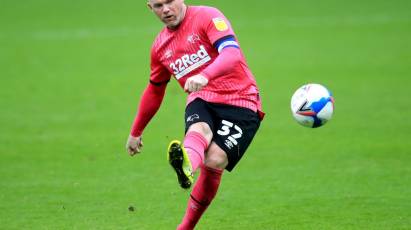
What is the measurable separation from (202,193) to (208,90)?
1.00m

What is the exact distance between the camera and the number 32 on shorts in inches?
289

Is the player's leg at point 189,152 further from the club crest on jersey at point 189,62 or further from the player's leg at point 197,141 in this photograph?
the club crest on jersey at point 189,62

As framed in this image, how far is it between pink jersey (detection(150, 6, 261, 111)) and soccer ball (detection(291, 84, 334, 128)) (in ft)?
1.39

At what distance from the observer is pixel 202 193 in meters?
7.64

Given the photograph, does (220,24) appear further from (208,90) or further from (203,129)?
(203,129)

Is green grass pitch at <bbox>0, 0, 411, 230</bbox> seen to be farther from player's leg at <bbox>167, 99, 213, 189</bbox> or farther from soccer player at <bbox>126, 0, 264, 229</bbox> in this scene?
player's leg at <bbox>167, 99, 213, 189</bbox>

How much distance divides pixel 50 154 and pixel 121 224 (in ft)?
13.2

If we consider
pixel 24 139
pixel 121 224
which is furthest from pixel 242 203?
pixel 24 139

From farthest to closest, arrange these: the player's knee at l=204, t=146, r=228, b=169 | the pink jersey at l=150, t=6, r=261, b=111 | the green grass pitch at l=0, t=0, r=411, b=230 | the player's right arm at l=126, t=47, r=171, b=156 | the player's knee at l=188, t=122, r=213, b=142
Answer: the green grass pitch at l=0, t=0, r=411, b=230 < the player's right arm at l=126, t=47, r=171, b=156 < the pink jersey at l=150, t=6, r=261, b=111 < the player's knee at l=204, t=146, r=228, b=169 < the player's knee at l=188, t=122, r=213, b=142

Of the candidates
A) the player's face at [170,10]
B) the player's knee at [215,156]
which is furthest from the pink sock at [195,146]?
the player's face at [170,10]

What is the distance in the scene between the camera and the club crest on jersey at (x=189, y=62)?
754 centimetres

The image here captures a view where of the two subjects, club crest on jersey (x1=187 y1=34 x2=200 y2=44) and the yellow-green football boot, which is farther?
club crest on jersey (x1=187 y1=34 x2=200 y2=44)

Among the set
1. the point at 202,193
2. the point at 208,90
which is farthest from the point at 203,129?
the point at 202,193

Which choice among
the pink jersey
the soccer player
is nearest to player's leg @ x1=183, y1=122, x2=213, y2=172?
the soccer player
